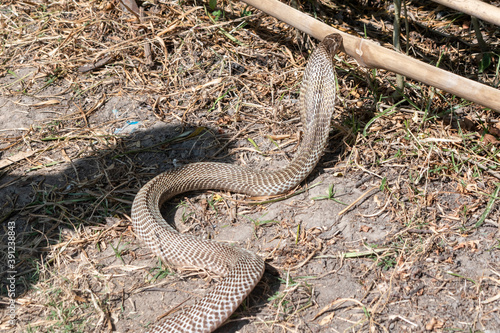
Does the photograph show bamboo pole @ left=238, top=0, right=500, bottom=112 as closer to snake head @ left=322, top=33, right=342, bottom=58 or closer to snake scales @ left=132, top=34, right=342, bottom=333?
snake head @ left=322, top=33, right=342, bottom=58

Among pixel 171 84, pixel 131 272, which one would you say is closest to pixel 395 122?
pixel 171 84

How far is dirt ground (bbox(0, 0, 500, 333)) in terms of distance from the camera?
3.71 m

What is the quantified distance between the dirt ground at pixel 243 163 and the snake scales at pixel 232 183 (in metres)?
0.14

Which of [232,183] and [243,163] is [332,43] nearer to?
[243,163]

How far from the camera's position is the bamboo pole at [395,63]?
13.3 ft

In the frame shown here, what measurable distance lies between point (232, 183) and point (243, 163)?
41 cm

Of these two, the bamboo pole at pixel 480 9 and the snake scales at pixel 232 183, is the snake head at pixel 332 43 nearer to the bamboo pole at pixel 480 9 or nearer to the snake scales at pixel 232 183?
the snake scales at pixel 232 183

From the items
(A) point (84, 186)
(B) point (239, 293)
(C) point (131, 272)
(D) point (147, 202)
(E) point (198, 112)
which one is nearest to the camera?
(B) point (239, 293)

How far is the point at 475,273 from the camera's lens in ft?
12.1

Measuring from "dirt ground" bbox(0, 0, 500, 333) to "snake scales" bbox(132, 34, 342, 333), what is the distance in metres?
0.14

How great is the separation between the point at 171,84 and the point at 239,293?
3.08 meters

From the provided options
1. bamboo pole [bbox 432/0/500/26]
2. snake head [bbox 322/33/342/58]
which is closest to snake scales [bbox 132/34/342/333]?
snake head [bbox 322/33/342/58]

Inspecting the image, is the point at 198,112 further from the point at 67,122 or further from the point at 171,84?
the point at 67,122

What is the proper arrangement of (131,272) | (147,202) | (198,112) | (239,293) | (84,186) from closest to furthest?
(239,293), (131,272), (147,202), (84,186), (198,112)
